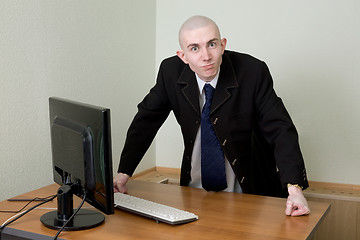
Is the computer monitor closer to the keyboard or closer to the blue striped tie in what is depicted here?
the keyboard

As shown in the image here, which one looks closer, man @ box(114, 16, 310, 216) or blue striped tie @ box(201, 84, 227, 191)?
man @ box(114, 16, 310, 216)

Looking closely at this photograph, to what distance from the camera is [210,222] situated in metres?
1.70

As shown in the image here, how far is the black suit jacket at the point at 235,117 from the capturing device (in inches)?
86.8

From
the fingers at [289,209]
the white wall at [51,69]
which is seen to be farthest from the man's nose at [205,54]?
the white wall at [51,69]

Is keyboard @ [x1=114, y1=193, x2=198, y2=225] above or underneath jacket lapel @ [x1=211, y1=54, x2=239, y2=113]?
underneath

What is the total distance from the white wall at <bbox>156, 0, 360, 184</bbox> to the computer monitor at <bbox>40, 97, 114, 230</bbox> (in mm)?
2281

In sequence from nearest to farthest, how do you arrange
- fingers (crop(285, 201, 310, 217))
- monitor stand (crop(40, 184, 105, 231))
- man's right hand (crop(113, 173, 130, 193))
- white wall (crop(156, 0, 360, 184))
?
monitor stand (crop(40, 184, 105, 231)) < fingers (crop(285, 201, 310, 217)) < man's right hand (crop(113, 173, 130, 193)) < white wall (crop(156, 0, 360, 184))

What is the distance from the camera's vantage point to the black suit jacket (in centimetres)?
221

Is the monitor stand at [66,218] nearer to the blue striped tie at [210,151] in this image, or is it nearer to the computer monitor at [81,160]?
the computer monitor at [81,160]

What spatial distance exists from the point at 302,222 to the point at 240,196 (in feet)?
1.35

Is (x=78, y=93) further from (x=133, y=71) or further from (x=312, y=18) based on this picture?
(x=312, y=18)

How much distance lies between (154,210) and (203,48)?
748mm

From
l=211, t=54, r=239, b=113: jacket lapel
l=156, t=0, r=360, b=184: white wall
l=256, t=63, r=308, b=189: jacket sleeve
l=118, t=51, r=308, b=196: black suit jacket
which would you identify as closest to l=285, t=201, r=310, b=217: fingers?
l=256, t=63, r=308, b=189: jacket sleeve

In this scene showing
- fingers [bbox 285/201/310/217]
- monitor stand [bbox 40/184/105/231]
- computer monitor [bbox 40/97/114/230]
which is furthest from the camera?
fingers [bbox 285/201/310/217]
